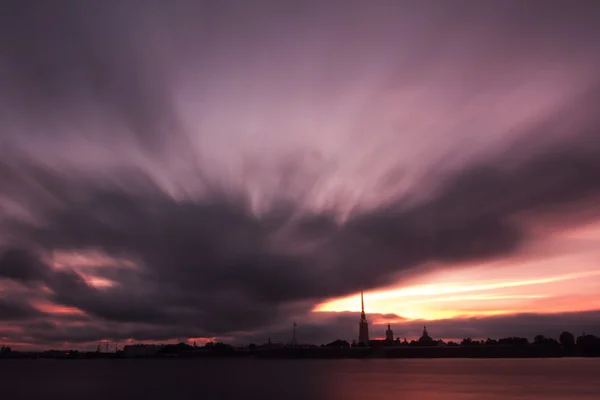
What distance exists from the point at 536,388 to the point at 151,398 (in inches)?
2799

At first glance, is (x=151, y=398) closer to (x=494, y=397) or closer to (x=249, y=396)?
(x=249, y=396)

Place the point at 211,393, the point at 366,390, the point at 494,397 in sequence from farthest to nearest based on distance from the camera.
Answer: the point at 366,390, the point at 211,393, the point at 494,397

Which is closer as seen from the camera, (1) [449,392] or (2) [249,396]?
(2) [249,396]

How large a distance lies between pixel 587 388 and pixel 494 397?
27186mm

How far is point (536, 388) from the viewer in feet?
302

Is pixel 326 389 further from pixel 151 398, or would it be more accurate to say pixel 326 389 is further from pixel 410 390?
pixel 151 398

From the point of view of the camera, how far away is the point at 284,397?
7750cm

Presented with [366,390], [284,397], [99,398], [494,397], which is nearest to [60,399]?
[99,398]

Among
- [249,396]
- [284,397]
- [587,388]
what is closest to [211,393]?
[249,396]

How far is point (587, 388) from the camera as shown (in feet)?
297

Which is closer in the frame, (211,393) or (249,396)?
(249,396)

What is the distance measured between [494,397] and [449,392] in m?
11.9

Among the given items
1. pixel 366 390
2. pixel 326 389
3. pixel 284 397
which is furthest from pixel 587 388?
pixel 284 397

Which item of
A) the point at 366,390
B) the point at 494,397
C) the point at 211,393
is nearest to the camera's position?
the point at 494,397
